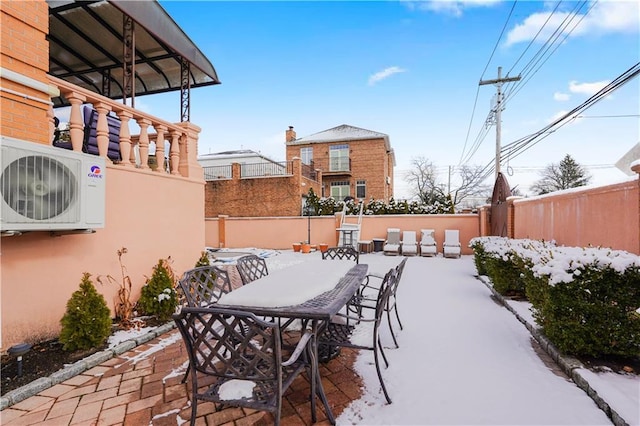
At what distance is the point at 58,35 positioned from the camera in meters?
4.67

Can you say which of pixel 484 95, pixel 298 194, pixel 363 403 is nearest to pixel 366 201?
pixel 298 194

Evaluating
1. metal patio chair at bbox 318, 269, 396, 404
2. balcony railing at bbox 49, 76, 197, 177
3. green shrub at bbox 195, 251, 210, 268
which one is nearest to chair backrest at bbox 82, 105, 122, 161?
balcony railing at bbox 49, 76, 197, 177

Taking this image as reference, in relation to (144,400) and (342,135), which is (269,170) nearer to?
(342,135)

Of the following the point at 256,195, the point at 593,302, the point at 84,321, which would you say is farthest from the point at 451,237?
the point at 84,321

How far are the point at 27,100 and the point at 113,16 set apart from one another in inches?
99.3

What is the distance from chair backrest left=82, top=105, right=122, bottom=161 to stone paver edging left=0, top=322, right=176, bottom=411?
2.39m

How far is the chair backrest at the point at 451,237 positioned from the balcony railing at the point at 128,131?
28.9ft

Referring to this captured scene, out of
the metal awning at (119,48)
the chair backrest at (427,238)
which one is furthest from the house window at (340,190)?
the metal awning at (119,48)

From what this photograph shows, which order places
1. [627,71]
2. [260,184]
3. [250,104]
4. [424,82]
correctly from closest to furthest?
[627,71] < [424,82] < [250,104] < [260,184]

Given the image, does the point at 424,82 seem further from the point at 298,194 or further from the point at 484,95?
the point at 298,194

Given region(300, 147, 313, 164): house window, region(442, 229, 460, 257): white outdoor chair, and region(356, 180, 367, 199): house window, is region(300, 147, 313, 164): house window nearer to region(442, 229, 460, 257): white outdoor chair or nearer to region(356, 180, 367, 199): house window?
region(356, 180, 367, 199): house window

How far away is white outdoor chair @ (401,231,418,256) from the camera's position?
33.7ft

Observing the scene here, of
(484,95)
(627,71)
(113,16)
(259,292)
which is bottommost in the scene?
(259,292)

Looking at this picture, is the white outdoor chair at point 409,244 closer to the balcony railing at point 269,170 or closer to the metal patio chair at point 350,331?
the balcony railing at point 269,170
